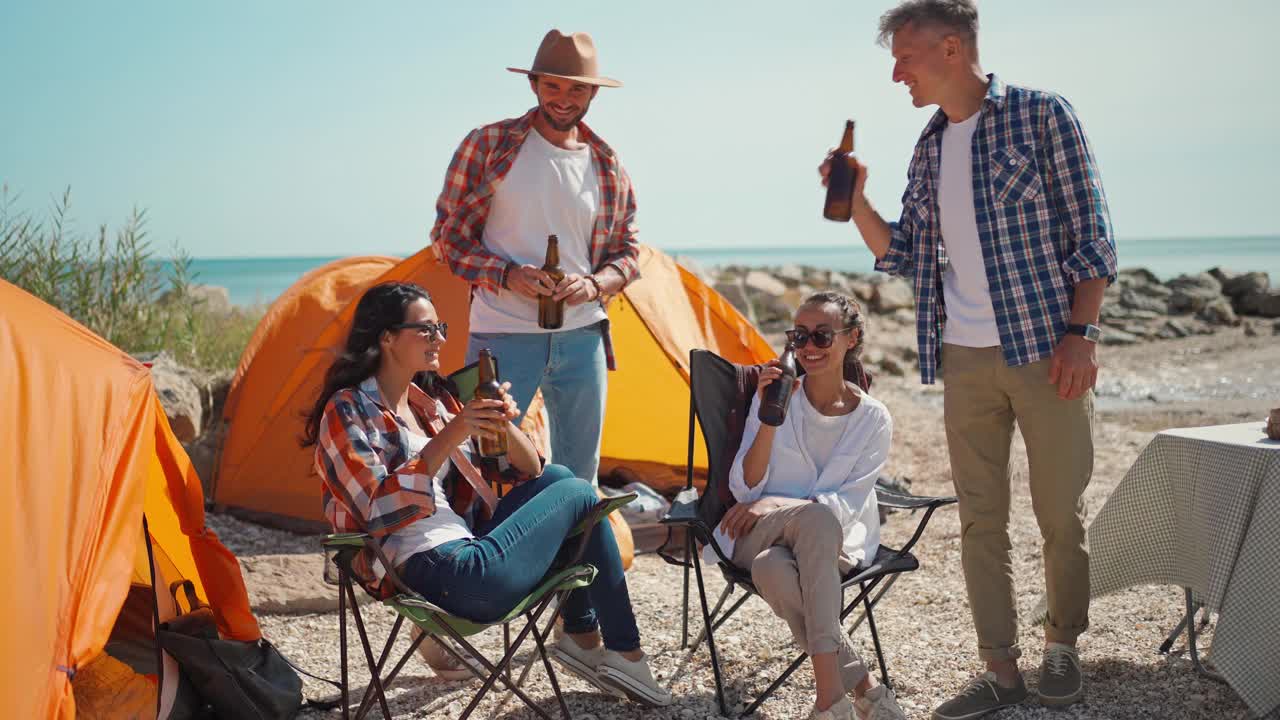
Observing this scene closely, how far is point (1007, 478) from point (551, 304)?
4.96 ft

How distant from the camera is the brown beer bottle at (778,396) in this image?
320cm

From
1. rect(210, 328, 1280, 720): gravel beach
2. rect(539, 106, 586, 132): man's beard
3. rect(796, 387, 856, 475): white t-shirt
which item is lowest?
rect(210, 328, 1280, 720): gravel beach

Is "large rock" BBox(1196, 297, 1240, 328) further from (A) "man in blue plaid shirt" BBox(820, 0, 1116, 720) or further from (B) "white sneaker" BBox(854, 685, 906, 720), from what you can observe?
(B) "white sneaker" BBox(854, 685, 906, 720)

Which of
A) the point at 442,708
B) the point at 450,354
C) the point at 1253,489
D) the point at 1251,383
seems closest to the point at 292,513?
the point at 450,354

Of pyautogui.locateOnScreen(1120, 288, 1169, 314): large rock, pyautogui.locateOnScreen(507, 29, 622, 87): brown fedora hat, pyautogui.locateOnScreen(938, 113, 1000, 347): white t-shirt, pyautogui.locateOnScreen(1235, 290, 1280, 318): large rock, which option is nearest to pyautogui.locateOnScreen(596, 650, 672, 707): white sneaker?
pyautogui.locateOnScreen(938, 113, 1000, 347): white t-shirt

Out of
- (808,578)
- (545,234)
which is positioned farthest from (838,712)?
(545,234)

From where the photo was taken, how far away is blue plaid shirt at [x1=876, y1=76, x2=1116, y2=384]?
114 inches

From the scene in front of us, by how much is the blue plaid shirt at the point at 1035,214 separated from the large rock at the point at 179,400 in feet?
12.9

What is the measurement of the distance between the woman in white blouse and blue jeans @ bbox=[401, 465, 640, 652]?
39 centimetres

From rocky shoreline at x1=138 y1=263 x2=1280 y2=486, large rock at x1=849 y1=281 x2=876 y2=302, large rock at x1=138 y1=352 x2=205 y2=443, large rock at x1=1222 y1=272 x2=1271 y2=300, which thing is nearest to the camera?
large rock at x1=138 y1=352 x2=205 y2=443

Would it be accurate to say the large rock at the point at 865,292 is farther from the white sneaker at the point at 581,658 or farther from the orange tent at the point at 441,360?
the white sneaker at the point at 581,658

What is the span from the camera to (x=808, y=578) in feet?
9.52

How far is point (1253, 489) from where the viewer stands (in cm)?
298

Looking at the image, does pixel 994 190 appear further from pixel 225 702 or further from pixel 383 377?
pixel 225 702
